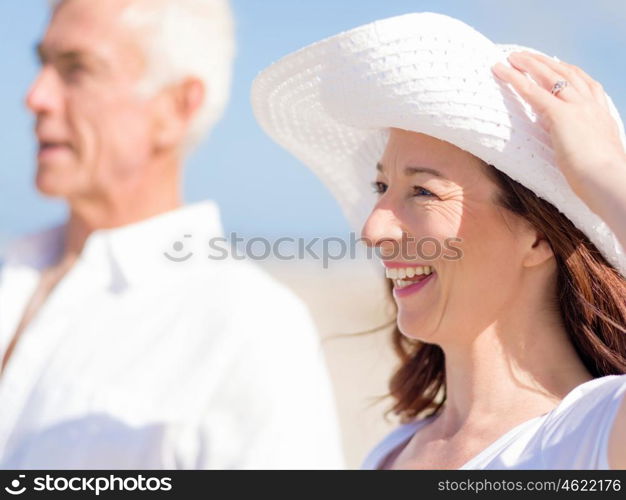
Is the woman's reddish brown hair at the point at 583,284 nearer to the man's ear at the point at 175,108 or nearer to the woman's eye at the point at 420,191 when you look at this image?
the woman's eye at the point at 420,191

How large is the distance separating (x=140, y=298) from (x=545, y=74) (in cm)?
141

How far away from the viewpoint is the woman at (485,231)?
160cm

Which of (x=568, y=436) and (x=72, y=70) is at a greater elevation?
(x=72, y=70)

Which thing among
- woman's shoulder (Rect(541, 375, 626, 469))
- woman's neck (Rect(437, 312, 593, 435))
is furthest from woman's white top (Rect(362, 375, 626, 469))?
woman's neck (Rect(437, 312, 593, 435))

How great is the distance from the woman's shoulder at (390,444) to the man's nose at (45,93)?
1.58m

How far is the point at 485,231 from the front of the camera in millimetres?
1716

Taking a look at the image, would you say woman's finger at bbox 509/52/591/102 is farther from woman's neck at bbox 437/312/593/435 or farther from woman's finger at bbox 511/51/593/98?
woman's neck at bbox 437/312/593/435

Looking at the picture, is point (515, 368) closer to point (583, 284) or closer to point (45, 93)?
point (583, 284)

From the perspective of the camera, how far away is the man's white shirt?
85.2 inches

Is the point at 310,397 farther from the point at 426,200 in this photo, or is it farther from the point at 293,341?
the point at 426,200

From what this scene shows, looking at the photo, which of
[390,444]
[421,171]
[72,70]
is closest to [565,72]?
[421,171]

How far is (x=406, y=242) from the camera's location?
1763mm
